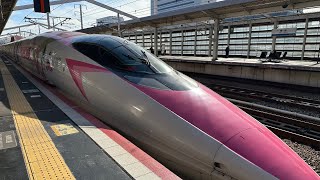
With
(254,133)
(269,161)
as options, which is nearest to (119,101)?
(254,133)

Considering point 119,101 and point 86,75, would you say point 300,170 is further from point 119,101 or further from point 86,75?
point 86,75

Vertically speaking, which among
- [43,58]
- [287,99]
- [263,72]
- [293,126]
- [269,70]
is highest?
[43,58]

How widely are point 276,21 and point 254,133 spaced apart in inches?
756

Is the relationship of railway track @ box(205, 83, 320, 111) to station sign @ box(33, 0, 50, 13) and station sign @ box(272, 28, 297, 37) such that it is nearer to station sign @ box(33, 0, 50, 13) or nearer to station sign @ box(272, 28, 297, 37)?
station sign @ box(272, 28, 297, 37)

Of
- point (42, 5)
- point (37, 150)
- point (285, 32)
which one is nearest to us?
point (37, 150)

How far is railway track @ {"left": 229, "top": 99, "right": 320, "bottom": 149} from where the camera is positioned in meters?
→ 7.26

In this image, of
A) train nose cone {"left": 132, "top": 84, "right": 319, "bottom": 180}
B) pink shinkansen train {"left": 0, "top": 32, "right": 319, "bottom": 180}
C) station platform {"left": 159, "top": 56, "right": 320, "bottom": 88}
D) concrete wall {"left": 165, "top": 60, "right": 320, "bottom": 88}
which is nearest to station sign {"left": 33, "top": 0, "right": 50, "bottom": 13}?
pink shinkansen train {"left": 0, "top": 32, "right": 319, "bottom": 180}

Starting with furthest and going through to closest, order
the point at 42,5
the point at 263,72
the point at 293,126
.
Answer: the point at 263,72 → the point at 42,5 → the point at 293,126

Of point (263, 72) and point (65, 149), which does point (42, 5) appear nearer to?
point (65, 149)

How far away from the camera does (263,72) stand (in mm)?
17719

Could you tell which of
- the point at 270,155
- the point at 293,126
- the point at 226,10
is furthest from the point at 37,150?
the point at 226,10

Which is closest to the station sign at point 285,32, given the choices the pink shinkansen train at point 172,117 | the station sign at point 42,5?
the pink shinkansen train at point 172,117

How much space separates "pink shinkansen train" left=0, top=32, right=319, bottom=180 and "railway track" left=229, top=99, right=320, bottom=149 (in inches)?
129

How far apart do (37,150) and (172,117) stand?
233 centimetres
